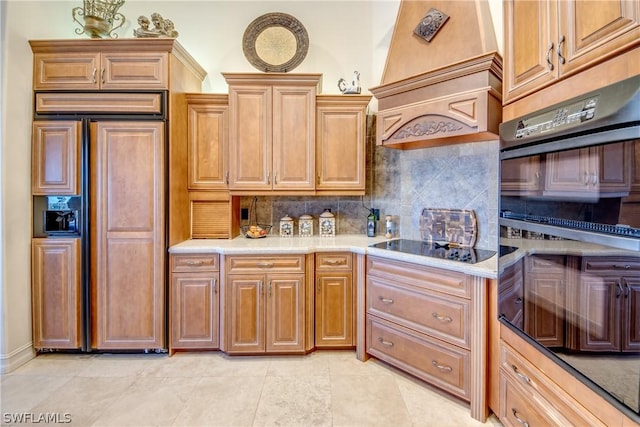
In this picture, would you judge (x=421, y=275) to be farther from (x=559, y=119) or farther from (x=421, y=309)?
(x=559, y=119)

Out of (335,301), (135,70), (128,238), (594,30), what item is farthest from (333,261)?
(135,70)

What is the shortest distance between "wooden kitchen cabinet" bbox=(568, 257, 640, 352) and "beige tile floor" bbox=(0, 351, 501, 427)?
1068mm

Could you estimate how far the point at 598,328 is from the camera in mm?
984

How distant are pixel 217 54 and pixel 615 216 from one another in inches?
131

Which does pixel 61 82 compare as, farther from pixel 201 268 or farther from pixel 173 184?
pixel 201 268

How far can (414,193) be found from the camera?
8.80 ft

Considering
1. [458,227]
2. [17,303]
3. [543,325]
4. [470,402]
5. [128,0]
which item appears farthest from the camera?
[128,0]

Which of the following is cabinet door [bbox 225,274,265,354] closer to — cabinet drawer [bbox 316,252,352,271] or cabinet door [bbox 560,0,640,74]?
cabinet drawer [bbox 316,252,352,271]

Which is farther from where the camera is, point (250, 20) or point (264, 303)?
point (250, 20)

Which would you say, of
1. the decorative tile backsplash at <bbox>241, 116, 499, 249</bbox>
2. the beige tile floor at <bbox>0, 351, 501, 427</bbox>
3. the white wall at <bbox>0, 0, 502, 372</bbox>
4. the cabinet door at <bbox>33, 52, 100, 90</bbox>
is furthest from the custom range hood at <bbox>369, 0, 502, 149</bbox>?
the cabinet door at <bbox>33, 52, 100, 90</bbox>

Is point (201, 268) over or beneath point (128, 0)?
beneath

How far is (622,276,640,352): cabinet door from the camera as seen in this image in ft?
2.81

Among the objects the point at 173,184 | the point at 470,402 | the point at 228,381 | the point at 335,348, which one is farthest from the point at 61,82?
the point at 470,402

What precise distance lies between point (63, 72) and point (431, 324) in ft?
11.2
